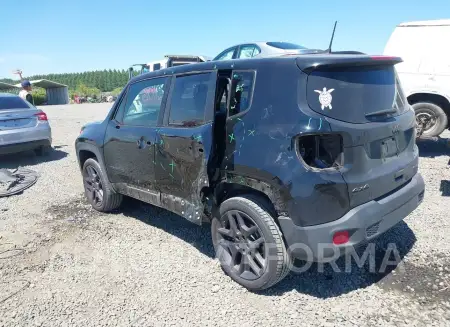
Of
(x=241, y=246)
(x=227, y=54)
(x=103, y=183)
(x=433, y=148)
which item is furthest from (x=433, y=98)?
(x=103, y=183)

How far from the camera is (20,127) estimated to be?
7.59m

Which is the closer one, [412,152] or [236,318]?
[236,318]

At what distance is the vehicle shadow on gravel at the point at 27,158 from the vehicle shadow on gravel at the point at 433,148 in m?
8.33

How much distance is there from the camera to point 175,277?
3.21 m

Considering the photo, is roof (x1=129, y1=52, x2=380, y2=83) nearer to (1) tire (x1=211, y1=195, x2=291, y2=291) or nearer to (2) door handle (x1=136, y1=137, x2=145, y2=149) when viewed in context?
(2) door handle (x1=136, y1=137, x2=145, y2=149)

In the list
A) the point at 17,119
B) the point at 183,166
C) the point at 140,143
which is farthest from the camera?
the point at 17,119

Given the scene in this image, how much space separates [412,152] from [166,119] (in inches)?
92.8

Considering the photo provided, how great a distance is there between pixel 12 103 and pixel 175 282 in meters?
6.86

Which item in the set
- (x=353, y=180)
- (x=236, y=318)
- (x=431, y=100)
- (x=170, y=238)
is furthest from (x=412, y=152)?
(x=431, y=100)

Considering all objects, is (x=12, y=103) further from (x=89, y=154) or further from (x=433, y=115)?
(x=433, y=115)

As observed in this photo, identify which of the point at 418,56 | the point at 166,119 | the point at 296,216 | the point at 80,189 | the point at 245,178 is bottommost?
the point at 80,189

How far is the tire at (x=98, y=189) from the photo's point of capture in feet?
15.1

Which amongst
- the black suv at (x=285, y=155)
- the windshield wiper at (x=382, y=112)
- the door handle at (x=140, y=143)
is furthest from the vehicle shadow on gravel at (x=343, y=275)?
the door handle at (x=140, y=143)

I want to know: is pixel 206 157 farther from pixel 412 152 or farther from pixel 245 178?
pixel 412 152
